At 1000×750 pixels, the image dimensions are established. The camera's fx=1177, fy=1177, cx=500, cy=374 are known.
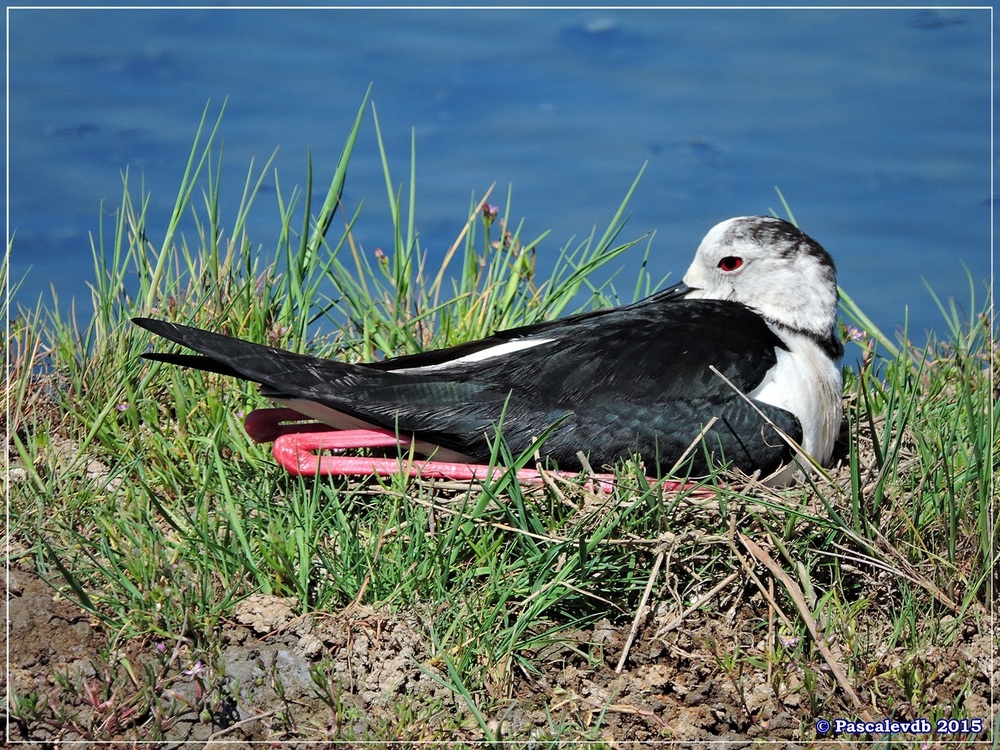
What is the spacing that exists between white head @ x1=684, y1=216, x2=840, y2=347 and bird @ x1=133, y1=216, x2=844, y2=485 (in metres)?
0.28

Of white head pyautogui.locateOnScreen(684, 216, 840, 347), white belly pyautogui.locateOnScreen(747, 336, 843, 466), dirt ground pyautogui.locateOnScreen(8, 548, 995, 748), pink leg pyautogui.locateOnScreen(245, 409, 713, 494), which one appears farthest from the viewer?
white head pyautogui.locateOnScreen(684, 216, 840, 347)

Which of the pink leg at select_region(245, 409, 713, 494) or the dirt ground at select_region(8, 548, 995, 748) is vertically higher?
the pink leg at select_region(245, 409, 713, 494)

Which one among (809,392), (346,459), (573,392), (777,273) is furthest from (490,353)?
(777,273)

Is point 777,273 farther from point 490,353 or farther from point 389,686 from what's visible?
point 389,686

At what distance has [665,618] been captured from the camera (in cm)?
356

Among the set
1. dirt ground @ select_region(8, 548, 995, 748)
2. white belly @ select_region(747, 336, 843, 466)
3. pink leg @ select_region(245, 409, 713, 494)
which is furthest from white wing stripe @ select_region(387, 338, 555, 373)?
dirt ground @ select_region(8, 548, 995, 748)

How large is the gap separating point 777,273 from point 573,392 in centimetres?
123

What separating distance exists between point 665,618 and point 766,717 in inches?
16.0

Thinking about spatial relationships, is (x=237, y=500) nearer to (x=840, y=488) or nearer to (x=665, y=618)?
(x=665, y=618)

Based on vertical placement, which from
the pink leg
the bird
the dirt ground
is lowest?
the dirt ground

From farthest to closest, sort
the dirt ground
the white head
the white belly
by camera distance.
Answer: the white head → the white belly → the dirt ground

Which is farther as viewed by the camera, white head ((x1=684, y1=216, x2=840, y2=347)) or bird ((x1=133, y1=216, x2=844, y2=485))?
white head ((x1=684, y1=216, x2=840, y2=347))

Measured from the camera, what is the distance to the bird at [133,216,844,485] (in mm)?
4023

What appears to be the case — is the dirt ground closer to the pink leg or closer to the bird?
the pink leg
